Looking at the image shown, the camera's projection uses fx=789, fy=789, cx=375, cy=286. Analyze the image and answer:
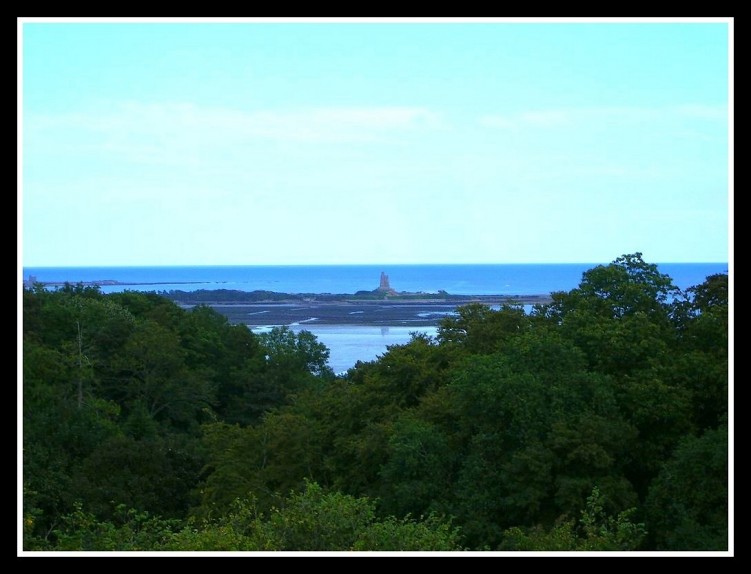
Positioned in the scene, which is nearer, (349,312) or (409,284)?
(349,312)

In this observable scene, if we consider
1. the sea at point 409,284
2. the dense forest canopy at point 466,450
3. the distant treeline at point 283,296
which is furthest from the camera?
the distant treeline at point 283,296

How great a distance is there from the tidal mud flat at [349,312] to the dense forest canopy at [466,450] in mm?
10804

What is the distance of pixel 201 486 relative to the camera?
1592cm

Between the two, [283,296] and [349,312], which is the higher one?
[283,296]

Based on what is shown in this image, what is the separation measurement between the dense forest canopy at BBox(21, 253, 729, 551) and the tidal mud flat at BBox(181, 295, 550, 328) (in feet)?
35.4

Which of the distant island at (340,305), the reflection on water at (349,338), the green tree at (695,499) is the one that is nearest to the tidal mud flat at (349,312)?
the distant island at (340,305)

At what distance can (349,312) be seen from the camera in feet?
115

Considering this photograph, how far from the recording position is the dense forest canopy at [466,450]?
8.09 meters

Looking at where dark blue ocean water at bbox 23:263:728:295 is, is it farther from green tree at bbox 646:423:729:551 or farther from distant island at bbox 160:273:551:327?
green tree at bbox 646:423:729:551

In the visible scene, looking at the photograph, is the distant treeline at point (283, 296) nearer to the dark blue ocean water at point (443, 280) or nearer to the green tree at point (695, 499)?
the dark blue ocean water at point (443, 280)

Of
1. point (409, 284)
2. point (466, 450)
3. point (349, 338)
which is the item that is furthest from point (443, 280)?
point (466, 450)

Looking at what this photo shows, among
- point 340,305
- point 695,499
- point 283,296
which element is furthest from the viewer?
point 283,296

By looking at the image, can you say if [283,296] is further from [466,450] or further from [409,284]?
[466,450]

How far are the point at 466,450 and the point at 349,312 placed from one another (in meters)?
23.8
